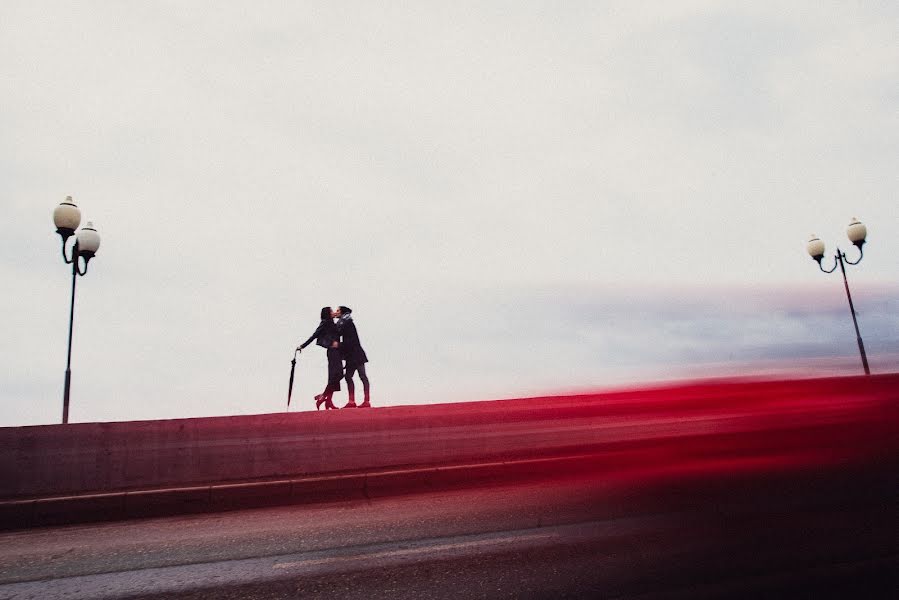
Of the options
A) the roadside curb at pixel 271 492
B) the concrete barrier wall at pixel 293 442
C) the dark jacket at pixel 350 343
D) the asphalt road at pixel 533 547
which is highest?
the dark jacket at pixel 350 343

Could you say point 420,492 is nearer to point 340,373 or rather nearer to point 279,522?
point 279,522

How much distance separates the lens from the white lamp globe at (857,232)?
65.2 ft

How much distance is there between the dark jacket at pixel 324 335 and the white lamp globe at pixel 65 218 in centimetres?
539

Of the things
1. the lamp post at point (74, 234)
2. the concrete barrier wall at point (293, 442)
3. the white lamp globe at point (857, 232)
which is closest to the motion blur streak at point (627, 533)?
the concrete barrier wall at point (293, 442)

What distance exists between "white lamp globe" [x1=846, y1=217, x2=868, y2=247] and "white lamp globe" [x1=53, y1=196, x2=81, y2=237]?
2390 cm

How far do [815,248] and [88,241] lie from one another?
2339cm

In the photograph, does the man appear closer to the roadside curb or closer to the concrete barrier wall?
the concrete barrier wall

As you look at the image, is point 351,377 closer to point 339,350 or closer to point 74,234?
point 339,350

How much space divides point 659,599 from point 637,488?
3.16m

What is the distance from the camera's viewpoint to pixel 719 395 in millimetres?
4656

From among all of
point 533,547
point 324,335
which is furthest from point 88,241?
point 533,547

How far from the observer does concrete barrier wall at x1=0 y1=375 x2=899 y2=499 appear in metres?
7.42

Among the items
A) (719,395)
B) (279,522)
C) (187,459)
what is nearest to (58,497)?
(187,459)

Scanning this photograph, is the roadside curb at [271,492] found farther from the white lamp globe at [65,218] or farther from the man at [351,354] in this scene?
the white lamp globe at [65,218]
